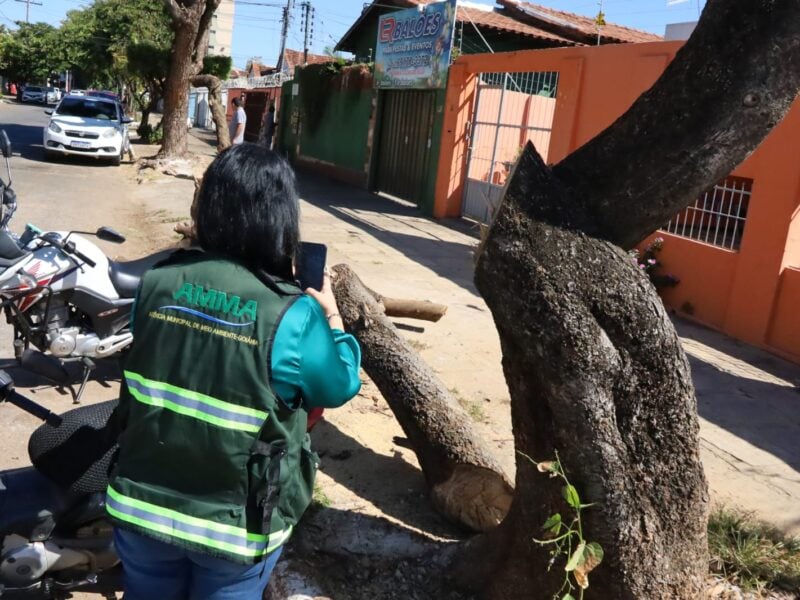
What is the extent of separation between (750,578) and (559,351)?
1.37m

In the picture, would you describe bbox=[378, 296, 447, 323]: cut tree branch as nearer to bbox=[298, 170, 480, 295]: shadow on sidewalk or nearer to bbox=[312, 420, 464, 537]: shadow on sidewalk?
bbox=[312, 420, 464, 537]: shadow on sidewalk

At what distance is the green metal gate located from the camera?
50.6ft

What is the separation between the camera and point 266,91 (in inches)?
1193

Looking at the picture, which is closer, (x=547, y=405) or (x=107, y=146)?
(x=547, y=405)

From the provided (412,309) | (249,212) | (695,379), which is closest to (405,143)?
(695,379)

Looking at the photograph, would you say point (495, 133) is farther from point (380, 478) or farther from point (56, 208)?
point (380, 478)

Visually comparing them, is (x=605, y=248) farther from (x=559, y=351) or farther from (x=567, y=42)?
(x=567, y=42)

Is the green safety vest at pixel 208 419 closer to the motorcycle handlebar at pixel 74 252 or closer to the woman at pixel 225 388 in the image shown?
the woman at pixel 225 388

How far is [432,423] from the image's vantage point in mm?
3807

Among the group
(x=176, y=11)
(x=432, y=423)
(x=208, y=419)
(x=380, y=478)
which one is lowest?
(x=380, y=478)

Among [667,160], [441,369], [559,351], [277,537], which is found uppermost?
[667,160]

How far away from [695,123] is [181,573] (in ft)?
6.45

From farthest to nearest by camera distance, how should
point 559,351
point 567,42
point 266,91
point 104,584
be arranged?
point 266,91 < point 567,42 < point 104,584 < point 559,351

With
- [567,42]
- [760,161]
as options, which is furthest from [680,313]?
[567,42]
